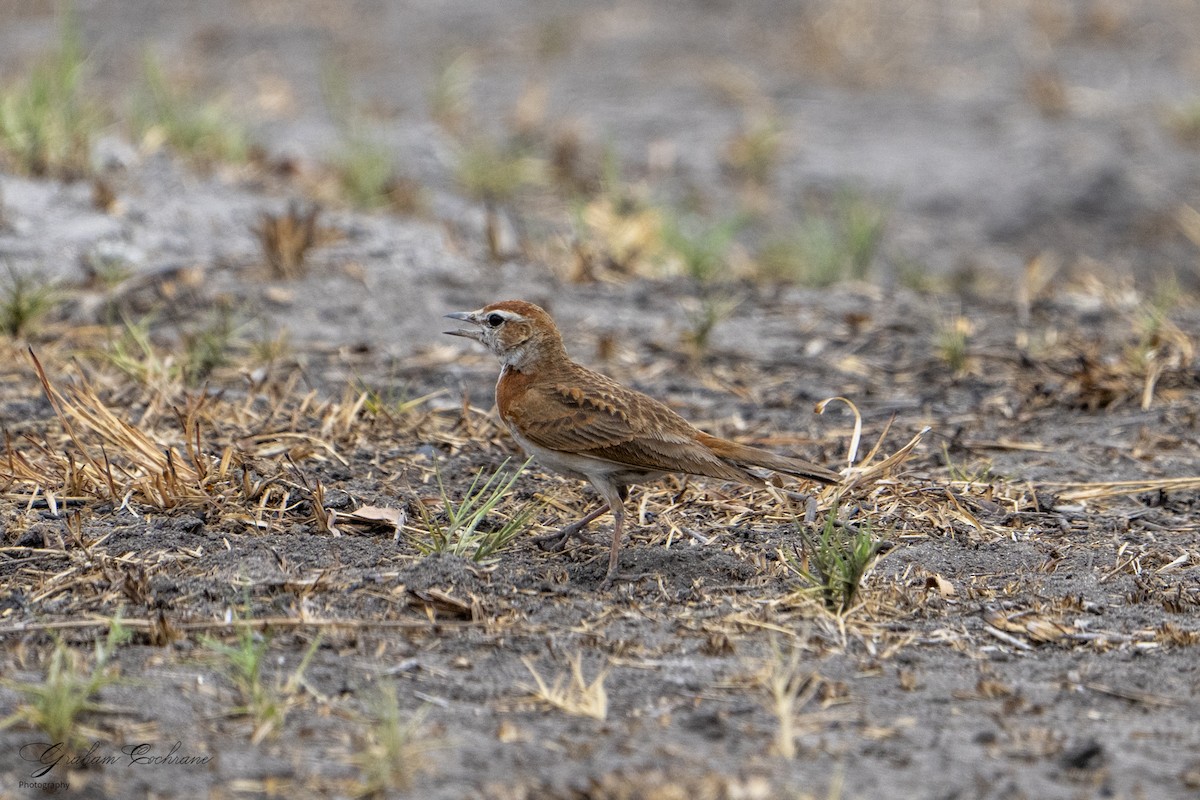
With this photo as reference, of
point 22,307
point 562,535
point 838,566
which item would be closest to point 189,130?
point 22,307

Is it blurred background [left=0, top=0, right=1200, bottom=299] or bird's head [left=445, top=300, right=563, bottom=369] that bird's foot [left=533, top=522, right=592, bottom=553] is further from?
blurred background [left=0, top=0, right=1200, bottom=299]

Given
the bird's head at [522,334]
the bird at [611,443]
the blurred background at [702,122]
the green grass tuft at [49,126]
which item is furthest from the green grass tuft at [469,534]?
the green grass tuft at [49,126]

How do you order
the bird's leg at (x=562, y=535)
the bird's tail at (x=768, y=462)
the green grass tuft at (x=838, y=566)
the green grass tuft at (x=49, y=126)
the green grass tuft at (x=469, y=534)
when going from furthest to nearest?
1. the green grass tuft at (x=49, y=126)
2. the bird's leg at (x=562, y=535)
3. the bird's tail at (x=768, y=462)
4. the green grass tuft at (x=469, y=534)
5. the green grass tuft at (x=838, y=566)

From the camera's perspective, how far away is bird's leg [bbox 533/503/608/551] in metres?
5.25

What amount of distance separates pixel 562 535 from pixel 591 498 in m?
0.58

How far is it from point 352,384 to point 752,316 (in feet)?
9.76

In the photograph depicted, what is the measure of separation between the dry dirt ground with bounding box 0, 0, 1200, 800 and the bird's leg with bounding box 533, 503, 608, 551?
59 millimetres

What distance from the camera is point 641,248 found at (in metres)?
9.30

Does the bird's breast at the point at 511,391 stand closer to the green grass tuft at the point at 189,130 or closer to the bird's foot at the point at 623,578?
the bird's foot at the point at 623,578

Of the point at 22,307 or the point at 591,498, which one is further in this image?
the point at 22,307

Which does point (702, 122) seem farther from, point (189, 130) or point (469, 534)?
point (469, 534)

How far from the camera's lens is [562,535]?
5277 millimetres

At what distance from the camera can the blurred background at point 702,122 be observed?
31.6 feet

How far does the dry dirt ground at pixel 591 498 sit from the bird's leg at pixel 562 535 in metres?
0.06
